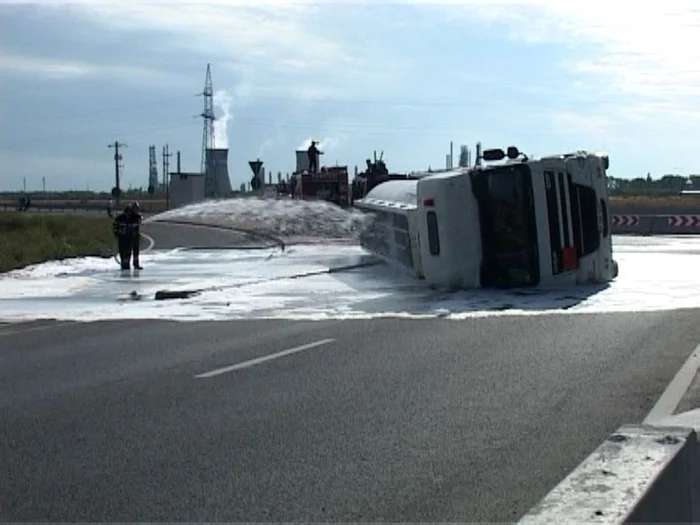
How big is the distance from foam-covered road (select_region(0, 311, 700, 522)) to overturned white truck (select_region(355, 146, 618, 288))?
4.59 m

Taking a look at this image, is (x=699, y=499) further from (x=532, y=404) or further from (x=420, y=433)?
(x=532, y=404)

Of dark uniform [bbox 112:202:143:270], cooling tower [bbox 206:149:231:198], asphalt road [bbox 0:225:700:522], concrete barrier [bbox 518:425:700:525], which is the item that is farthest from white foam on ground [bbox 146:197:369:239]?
concrete barrier [bbox 518:425:700:525]

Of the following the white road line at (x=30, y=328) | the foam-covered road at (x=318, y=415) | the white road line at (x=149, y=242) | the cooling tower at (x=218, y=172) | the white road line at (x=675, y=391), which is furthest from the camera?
the cooling tower at (x=218, y=172)

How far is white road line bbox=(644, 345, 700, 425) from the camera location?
9.17m

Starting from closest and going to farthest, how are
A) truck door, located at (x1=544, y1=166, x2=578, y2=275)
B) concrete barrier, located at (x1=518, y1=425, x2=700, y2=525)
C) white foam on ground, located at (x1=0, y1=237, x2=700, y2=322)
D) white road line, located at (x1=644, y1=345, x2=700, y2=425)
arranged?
concrete barrier, located at (x1=518, y1=425, x2=700, y2=525), white road line, located at (x1=644, y1=345, x2=700, y2=425), white foam on ground, located at (x1=0, y1=237, x2=700, y2=322), truck door, located at (x1=544, y1=166, x2=578, y2=275)

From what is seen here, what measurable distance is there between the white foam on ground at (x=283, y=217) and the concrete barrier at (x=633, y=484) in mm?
36293

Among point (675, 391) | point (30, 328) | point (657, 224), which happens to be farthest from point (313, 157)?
point (675, 391)

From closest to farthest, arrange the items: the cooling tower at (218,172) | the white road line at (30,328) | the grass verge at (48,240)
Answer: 1. the white road line at (30,328)
2. the grass verge at (48,240)
3. the cooling tower at (218,172)

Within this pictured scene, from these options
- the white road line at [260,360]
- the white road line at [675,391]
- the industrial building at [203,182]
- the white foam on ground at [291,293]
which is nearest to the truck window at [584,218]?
the white foam on ground at [291,293]

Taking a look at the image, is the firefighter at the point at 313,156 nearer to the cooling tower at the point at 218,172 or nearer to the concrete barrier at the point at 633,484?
the cooling tower at the point at 218,172

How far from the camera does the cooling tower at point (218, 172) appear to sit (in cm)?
7631

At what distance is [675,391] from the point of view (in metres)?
10.3

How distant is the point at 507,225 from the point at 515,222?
0.14 m

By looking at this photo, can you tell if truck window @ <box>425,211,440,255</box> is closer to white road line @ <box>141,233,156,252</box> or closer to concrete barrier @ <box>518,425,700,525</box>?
concrete barrier @ <box>518,425,700,525</box>
